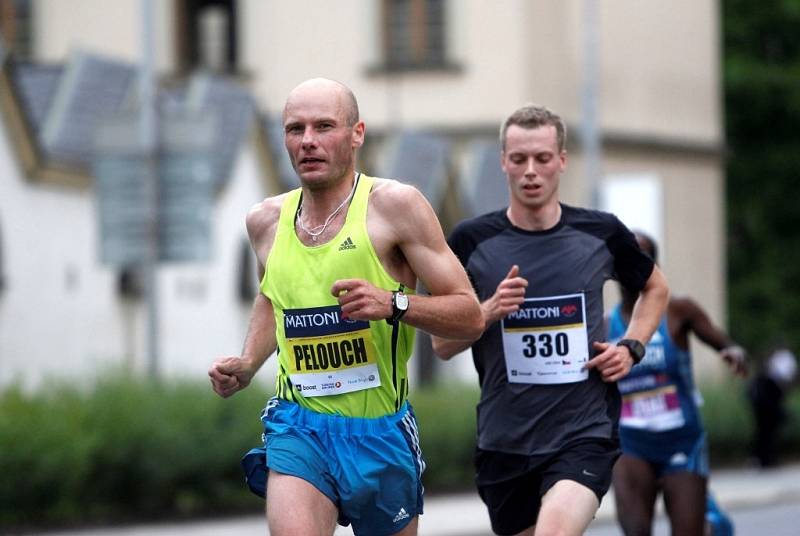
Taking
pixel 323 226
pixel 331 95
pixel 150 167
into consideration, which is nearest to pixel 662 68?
pixel 150 167

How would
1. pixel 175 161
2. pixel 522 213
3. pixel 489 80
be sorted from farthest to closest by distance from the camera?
→ pixel 489 80, pixel 175 161, pixel 522 213

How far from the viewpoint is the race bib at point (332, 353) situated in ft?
21.2

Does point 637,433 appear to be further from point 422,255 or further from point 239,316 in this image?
point 239,316

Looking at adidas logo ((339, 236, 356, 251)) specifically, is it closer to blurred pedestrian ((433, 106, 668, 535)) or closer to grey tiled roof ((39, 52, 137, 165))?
blurred pedestrian ((433, 106, 668, 535))

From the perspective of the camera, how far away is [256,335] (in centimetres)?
690

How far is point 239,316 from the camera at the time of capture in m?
29.0

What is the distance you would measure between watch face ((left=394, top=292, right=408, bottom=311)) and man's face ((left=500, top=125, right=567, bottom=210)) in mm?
1628

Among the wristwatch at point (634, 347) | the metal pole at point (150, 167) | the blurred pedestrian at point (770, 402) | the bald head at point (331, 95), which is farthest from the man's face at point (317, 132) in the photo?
the blurred pedestrian at point (770, 402)

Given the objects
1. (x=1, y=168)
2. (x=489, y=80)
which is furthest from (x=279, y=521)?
(x=489, y=80)

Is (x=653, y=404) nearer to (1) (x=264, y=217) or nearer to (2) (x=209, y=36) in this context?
(1) (x=264, y=217)

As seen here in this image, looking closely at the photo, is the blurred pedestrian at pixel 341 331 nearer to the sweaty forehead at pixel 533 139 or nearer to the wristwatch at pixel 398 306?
the wristwatch at pixel 398 306

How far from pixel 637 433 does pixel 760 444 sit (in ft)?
56.0

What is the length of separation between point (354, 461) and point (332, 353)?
362mm

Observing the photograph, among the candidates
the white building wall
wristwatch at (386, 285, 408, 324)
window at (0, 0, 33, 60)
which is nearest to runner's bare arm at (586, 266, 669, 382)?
wristwatch at (386, 285, 408, 324)
